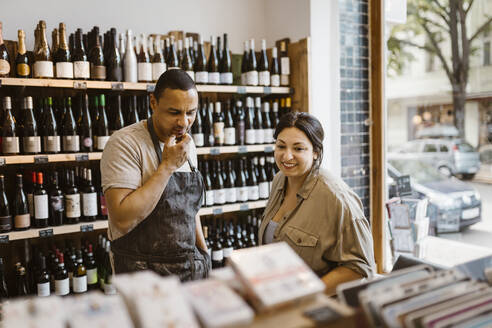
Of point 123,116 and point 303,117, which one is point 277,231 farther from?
point 123,116

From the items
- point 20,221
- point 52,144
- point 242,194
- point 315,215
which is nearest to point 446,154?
point 242,194

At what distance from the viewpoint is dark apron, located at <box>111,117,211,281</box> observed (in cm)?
199

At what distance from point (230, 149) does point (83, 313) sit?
2.78 meters

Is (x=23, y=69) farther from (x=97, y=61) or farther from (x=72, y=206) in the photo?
(x=72, y=206)

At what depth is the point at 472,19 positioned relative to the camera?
145 inches

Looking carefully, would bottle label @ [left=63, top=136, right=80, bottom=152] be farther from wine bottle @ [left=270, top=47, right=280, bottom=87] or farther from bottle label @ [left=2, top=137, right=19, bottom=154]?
wine bottle @ [left=270, top=47, right=280, bottom=87]

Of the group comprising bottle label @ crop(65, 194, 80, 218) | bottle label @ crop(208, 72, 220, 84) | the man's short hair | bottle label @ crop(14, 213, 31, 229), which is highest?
bottle label @ crop(208, 72, 220, 84)

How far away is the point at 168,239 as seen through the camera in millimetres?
2021

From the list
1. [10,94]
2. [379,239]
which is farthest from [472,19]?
[10,94]

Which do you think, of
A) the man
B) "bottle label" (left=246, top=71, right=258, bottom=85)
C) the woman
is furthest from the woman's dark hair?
"bottle label" (left=246, top=71, right=258, bottom=85)

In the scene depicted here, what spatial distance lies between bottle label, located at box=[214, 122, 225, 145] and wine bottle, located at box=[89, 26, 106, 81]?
986 millimetres

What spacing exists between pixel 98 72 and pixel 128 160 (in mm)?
1541

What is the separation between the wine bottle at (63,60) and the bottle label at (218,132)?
1.20 m

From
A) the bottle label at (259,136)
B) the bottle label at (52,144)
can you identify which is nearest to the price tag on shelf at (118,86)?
the bottle label at (52,144)
